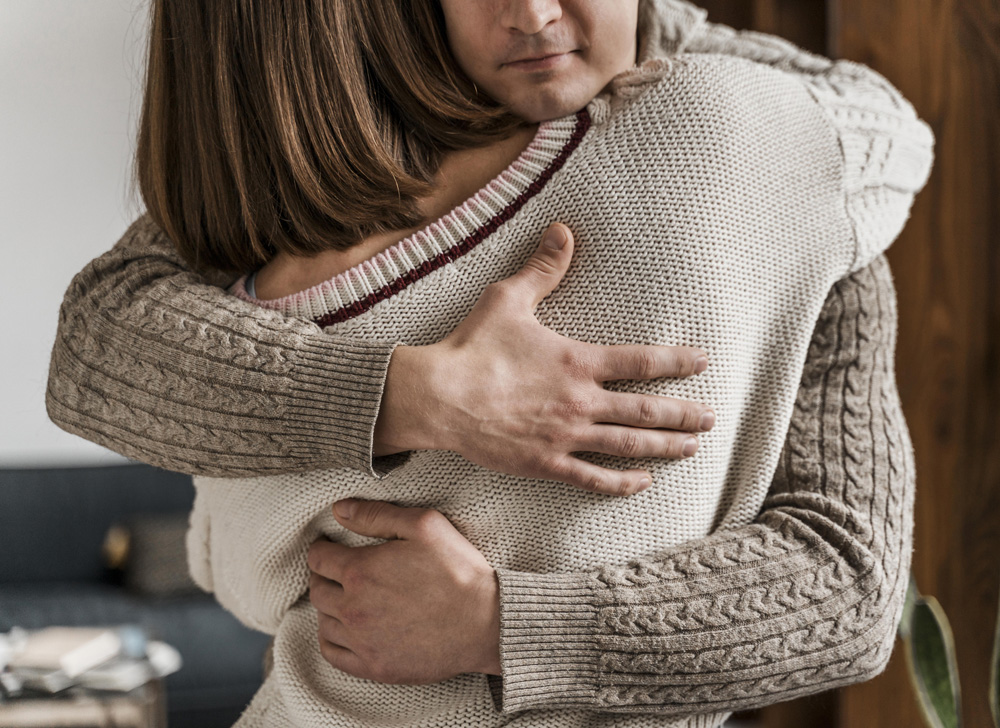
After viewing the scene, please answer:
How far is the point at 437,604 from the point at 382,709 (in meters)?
0.17

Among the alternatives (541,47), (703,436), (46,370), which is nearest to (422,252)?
(541,47)

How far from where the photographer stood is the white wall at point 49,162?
4.25 metres

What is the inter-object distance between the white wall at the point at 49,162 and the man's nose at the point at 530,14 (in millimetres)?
3901

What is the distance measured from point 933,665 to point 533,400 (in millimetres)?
1136

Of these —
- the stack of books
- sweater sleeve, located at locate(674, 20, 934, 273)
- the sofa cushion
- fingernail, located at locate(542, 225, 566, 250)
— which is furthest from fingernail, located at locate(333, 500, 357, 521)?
the sofa cushion

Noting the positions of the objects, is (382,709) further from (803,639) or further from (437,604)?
(803,639)

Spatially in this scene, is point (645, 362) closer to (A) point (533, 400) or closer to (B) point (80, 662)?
(A) point (533, 400)

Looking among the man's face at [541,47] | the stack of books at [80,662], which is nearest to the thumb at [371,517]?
the man's face at [541,47]

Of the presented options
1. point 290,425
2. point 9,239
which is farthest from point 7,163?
point 290,425

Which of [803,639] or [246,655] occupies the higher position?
[803,639]

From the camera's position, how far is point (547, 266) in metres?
0.85

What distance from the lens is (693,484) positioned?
34.5 inches

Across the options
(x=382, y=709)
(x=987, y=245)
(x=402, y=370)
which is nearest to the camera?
(x=402, y=370)

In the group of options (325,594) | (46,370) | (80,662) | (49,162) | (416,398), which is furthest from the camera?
(49,162)
